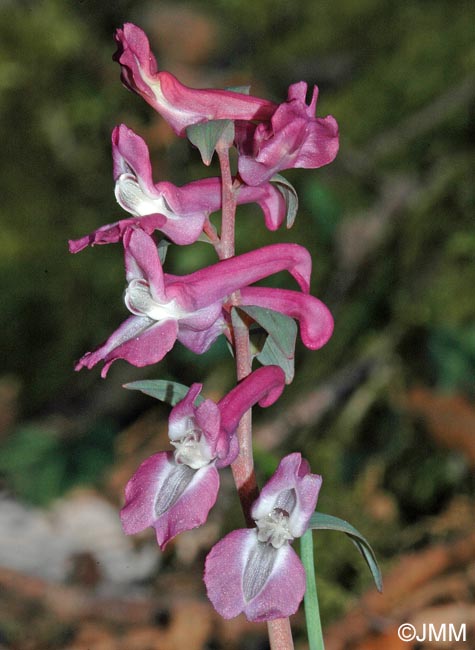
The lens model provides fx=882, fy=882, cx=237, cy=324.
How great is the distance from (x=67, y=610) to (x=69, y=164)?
184 cm

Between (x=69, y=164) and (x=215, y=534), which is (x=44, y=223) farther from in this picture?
(x=215, y=534)

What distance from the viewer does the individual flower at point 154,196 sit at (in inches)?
32.4

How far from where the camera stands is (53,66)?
3148mm

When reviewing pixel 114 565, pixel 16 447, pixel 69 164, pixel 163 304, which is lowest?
pixel 114 565

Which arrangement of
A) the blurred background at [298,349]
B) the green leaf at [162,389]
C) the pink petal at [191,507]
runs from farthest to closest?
the blurred background at [298,349] < the green leaf at [162,389] < the pink petal at [191,507]

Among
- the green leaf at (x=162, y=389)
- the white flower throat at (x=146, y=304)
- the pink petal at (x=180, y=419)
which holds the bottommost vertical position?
the pink petal at (x=180, y=419)

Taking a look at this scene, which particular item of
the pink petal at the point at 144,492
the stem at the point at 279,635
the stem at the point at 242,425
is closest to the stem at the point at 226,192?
the stem at the point at 242,425

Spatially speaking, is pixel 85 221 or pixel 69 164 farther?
pixel 69 164

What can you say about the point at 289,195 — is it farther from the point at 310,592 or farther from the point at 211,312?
the point at 310,592

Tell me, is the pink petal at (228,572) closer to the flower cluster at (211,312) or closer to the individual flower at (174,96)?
the flower cluster at (211,312)

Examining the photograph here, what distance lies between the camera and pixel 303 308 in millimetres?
844

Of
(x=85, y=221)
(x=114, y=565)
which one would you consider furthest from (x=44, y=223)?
(x=114, y=565)

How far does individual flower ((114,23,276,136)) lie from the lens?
82 cm

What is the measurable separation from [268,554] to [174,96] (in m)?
0.43
